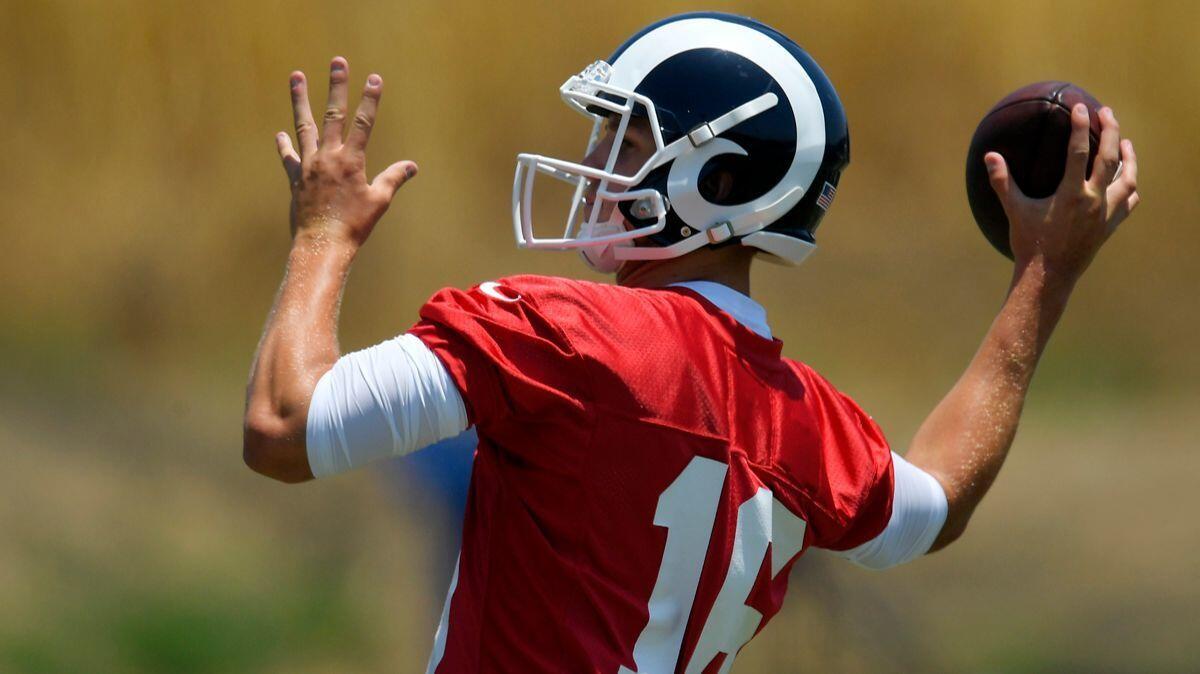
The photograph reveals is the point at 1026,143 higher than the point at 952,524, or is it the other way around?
the point at 1026,143

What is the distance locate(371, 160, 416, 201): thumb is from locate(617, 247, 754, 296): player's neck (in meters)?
0.32

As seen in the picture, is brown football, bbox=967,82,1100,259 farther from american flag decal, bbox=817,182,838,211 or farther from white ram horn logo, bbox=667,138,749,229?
white ram horn logo, bbox=667,138,749,229

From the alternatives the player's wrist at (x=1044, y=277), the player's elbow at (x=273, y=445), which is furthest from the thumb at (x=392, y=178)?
the player's wrist at (x=1044, y=277)

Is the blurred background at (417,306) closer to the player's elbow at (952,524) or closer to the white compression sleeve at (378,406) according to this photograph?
the player's elbow at (952,524)

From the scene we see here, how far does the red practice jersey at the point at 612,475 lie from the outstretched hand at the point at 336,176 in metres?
0.14

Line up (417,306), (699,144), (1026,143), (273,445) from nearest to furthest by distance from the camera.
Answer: (273,445)
(699,144)
(1026,143)
(417,306)

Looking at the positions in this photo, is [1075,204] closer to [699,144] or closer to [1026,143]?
[1026,143]

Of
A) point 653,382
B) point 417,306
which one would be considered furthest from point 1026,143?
point 417,306

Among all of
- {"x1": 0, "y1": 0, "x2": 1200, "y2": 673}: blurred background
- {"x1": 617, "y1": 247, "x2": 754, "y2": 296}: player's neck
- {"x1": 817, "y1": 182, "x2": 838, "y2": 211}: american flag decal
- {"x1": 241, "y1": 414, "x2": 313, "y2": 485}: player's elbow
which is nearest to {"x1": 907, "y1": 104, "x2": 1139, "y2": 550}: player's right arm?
{"x1": 817, "y1": 182, "x2": 838, "y2": 211}: american flag decal

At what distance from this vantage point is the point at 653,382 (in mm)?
1438

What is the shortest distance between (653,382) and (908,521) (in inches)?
18.7

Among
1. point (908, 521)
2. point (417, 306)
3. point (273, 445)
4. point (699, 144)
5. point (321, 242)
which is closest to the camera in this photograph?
point (273, 445)

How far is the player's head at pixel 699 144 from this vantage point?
5.36ft

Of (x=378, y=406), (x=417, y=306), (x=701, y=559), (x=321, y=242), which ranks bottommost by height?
(x=417, y=306)
